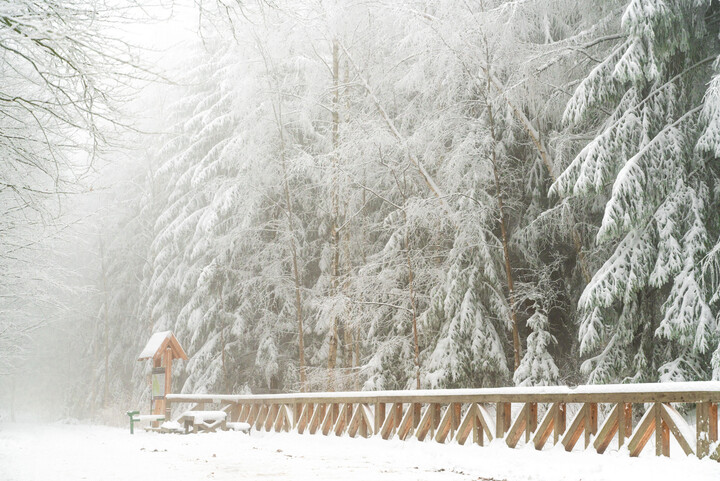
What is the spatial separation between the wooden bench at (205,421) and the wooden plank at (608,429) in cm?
787

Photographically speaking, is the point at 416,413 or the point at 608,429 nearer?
the point at 608,429

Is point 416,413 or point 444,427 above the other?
point 416,413

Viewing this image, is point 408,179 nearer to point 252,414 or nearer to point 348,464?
point 252,414

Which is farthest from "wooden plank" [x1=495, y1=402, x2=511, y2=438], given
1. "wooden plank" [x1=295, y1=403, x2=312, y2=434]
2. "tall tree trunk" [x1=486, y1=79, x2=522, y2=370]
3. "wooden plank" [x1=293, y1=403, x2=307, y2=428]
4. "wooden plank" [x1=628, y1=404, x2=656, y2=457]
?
"wooden plank" [x1=293, y1=403, x2=307, y2=428]

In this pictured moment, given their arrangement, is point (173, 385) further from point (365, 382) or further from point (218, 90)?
point (365, 382)

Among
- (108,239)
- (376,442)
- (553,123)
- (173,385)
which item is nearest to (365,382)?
(376,442)

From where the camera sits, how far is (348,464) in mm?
7789

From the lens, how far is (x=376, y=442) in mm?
9992

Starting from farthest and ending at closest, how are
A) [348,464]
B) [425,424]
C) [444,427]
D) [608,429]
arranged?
[425,424] < [444,427] < [348,464] < [608,429]

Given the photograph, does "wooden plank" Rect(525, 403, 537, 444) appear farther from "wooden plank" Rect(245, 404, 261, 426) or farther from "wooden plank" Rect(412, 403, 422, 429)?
"wooden plank" Rect(245, 404, 261, 426)

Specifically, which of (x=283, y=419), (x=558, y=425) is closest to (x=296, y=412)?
(x=283, y=419)

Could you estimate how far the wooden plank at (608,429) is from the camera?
697 centimetres

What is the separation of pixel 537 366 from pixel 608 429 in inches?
181

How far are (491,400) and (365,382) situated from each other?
611 centimetres
